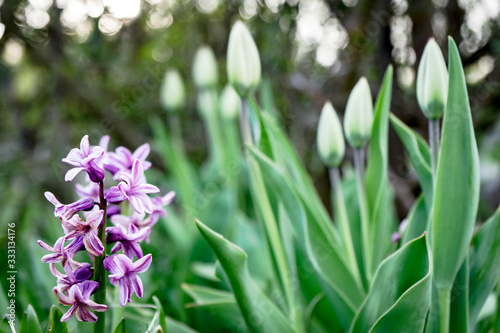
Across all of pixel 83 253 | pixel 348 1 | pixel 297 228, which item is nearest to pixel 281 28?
pixel 348 1

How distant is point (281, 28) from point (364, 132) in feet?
4.45

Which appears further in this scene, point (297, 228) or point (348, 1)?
point (348, 1)

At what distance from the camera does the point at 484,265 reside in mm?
580

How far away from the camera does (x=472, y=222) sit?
519 mm

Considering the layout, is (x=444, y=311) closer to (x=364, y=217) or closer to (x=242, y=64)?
(x=364, y=217)

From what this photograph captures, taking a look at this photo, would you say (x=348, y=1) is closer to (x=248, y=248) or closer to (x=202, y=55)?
(x=202, y=55)

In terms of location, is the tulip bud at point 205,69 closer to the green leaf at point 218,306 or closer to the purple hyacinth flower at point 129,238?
the green leaf at point 218,306

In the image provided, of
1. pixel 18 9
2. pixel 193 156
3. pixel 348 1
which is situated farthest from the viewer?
pixel 193 156

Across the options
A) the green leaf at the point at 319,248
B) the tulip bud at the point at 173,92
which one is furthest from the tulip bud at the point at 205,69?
the green leaf at the point at 319,248

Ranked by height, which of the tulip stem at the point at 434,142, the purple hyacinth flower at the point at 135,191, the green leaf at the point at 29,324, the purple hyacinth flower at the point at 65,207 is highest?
the tulip stem at the point at 434,142

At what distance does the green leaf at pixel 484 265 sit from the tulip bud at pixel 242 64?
358mm

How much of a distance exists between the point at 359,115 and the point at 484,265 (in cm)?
25

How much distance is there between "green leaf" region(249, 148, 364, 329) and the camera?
594 millimetres

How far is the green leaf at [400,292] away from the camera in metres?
0.47
